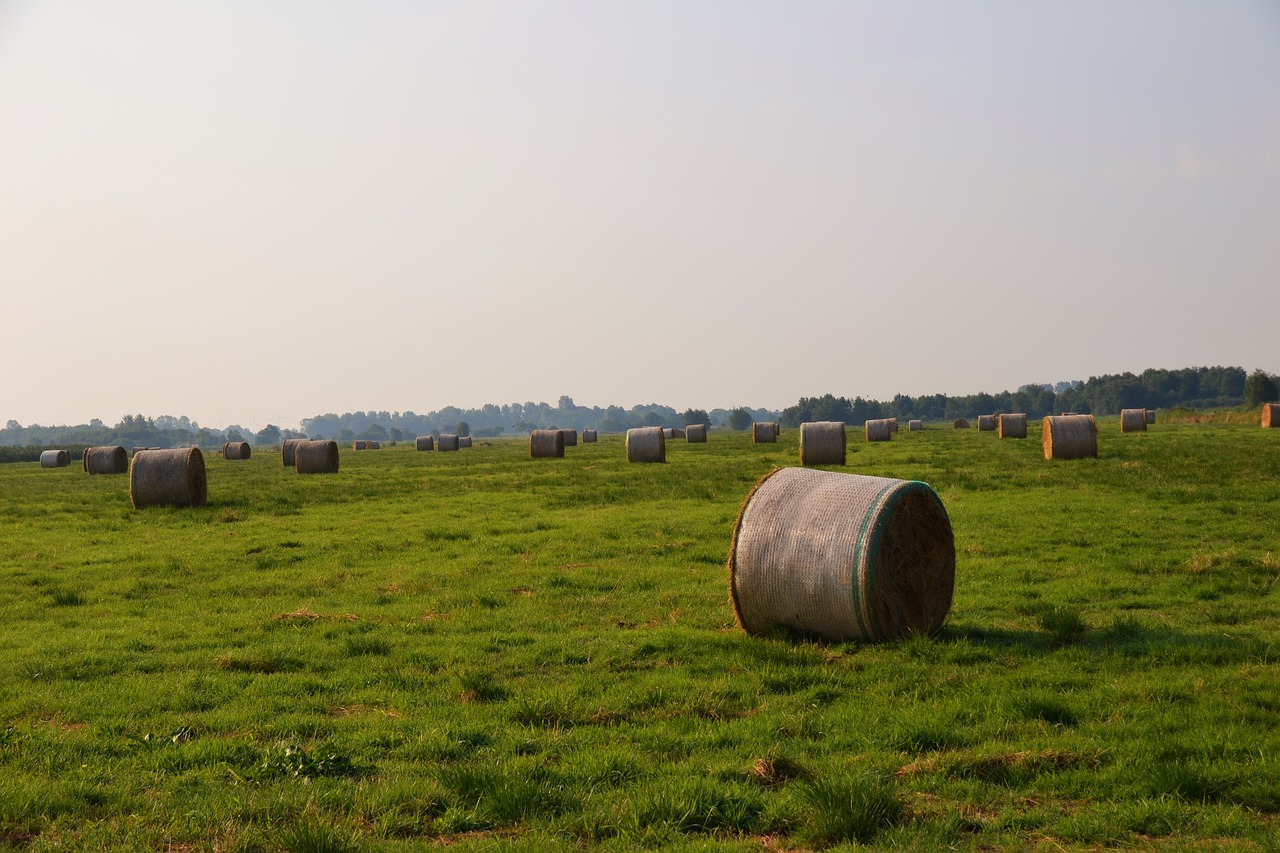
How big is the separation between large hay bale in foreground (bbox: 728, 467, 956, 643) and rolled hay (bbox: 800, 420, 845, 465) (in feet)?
86.4

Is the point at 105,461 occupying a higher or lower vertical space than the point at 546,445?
lower

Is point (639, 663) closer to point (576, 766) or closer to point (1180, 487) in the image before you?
point (576, 766)

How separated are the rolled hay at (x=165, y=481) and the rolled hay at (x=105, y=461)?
27305 millimetres

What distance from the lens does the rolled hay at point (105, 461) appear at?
53.6 m

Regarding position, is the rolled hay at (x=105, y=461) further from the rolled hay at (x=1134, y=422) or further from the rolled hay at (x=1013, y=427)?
the rolled hay at (x=1134, y=422)

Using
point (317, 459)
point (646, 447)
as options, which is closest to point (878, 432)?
point (646, 447)

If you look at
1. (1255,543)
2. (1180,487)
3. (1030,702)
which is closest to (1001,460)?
(1180,487)

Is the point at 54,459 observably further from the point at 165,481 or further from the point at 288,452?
the point at 165,481

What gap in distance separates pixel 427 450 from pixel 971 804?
82.7 m

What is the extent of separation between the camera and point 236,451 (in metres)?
73.4

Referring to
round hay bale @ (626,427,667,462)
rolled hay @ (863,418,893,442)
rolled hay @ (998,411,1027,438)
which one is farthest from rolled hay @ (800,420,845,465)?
rolled hay @ (998,411,1027,438)

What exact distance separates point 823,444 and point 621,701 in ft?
99.3

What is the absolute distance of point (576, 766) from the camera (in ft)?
24.8

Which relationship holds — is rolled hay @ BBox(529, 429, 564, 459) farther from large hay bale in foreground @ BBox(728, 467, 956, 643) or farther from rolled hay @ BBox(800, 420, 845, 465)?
large hay bale in foreground @ BBox(728, 467, 956, 643)
